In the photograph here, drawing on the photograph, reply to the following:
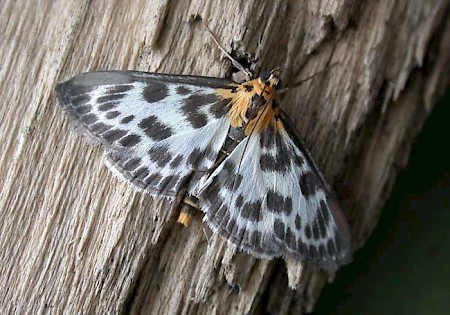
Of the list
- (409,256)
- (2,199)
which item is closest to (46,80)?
(2,199)

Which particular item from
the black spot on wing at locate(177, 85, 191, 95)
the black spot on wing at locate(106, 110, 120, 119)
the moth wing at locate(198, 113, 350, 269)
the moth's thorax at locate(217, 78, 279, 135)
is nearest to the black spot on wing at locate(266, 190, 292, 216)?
the moth wing at locate(198, 113, 350, 269)

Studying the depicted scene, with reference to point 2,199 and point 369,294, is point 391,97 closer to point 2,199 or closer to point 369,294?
point 369,294

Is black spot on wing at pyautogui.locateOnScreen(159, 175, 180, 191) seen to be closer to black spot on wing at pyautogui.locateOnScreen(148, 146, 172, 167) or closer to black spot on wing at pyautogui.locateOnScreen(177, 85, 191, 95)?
black spot on wing at pyautogui.locateOnScreen(148, 146, 172, 167)

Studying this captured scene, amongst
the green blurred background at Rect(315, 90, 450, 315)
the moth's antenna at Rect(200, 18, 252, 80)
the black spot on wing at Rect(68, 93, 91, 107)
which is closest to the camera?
the black spot on wing at Rect(68, 93, 91, 107)

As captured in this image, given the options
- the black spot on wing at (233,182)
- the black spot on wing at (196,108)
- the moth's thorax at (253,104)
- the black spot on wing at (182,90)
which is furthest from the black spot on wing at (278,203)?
the black spot on wing at (182,90)

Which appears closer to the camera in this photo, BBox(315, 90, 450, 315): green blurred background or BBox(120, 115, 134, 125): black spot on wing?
BBox(120, 115, 134, 125): black spot on wing

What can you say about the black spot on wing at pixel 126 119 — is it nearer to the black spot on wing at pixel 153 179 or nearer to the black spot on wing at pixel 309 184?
the black spot on wing at pixel 153 179
